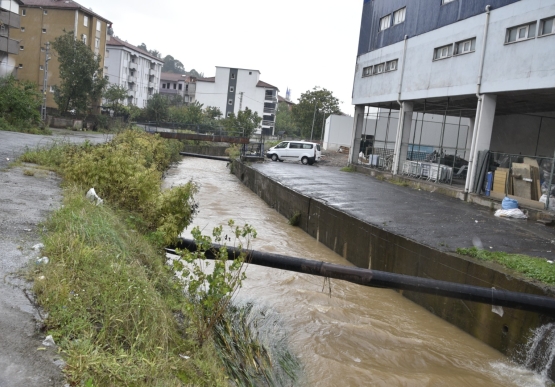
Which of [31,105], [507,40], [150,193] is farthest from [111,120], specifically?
[150,193]

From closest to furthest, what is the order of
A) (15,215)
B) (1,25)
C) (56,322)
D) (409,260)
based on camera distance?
1. (56,322)
2. (15,215)
3. (409,260)
4. (1,25)

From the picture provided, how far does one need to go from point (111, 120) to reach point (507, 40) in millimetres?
44039

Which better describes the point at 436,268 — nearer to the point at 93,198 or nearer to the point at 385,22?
the point at 93,198

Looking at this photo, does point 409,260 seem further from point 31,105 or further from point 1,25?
point 1,25

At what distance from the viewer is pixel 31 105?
3291 centimetres

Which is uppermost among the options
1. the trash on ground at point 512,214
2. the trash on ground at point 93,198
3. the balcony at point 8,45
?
the balcony at point 8,45

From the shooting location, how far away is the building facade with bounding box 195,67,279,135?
10144 centimetres

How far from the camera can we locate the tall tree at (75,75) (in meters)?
52.1

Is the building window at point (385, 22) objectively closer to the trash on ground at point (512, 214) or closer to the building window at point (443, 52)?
the building window at point (443, 52)

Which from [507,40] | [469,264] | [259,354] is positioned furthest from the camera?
[507,40]

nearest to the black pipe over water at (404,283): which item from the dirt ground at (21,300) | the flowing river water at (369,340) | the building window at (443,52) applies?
the flowing river water at (369,340)

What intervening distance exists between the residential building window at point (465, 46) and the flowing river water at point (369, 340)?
13046 millimetres

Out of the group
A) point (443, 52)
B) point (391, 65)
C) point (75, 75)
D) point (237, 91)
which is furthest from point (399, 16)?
point (237, 91)

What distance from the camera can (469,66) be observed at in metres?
20.3
